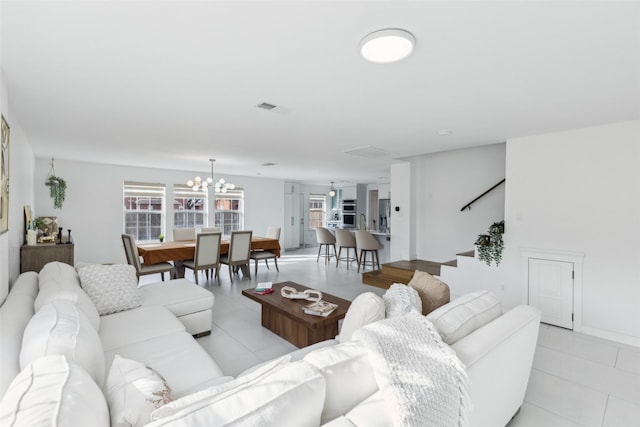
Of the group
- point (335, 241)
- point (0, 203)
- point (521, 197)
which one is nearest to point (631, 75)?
point (521, 197)

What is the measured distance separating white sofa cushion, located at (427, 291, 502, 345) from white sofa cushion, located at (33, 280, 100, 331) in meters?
2.15

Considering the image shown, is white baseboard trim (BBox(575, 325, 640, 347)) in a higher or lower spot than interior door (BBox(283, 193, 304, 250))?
lower

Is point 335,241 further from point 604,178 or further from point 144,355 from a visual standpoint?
point 144,355

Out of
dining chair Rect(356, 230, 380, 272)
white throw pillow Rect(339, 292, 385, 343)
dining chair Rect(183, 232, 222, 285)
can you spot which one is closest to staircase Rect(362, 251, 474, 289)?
dining chair Rect(356, 230, 380, 272)

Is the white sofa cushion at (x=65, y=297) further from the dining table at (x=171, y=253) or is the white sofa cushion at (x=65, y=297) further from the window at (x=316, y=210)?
the window at (x=316, y=210)

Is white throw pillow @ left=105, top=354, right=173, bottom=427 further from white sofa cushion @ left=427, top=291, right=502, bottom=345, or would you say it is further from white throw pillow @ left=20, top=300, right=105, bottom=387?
white sofa cushion @ left=427, top=291, right=502, bottom=345

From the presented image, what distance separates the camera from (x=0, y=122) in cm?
187

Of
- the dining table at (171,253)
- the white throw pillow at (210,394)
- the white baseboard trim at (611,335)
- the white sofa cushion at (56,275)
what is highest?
the white sofa cushion at (56,275)

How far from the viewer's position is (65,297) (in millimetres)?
2031

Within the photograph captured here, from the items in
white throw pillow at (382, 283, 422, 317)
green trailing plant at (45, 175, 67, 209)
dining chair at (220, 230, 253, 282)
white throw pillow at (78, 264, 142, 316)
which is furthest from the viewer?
green trailing plant at (45, 175, 67, 209)

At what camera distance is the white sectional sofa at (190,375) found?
882 millimetres

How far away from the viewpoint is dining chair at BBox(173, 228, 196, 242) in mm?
6176

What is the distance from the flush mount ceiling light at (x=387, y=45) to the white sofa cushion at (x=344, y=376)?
1517mm

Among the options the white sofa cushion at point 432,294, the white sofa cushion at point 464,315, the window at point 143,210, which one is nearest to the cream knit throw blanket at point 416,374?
the white sofa cushion at point 464,315
